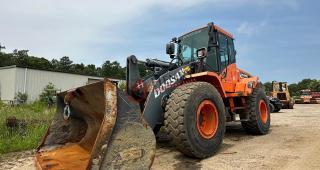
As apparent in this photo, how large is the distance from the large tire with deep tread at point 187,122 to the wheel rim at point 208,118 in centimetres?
10

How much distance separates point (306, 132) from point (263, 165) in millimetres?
4147

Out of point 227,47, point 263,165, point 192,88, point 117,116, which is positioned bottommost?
point 263,165

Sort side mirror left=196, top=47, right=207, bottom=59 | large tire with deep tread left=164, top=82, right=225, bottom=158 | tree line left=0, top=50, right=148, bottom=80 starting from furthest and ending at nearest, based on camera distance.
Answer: tree line left=0, top=50, right=148, bottom=80
side mirror left=196, top=47, right=207, bottom=59
large tire with deep tread left=164, top=82, right=225, bottom=158

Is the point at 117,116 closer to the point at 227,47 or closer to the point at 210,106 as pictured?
the point at 210,106

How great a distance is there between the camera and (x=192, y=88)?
210 inches

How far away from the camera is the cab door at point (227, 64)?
776 cm

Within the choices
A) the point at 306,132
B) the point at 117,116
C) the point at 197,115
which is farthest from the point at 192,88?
the point at 306,132

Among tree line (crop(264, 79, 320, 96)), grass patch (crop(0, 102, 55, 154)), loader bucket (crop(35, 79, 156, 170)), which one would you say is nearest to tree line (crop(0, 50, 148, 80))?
tree line (crop(264, 79, 320, 96))

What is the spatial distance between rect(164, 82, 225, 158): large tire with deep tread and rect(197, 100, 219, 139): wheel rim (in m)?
0.10

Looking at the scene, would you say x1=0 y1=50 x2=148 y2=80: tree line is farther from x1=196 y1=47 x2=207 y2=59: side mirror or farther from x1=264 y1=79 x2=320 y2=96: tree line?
x1=196 y1=47 x2=207 y2=59: side mirror

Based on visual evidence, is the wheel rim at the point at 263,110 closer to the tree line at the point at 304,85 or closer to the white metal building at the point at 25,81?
the white metal building at the point at 25,81

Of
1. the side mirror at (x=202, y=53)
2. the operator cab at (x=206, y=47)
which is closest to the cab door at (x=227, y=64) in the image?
the operator cab at (x=206, y=47)

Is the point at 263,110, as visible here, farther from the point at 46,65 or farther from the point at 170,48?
the point at 46,65

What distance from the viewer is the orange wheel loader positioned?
145 inches
